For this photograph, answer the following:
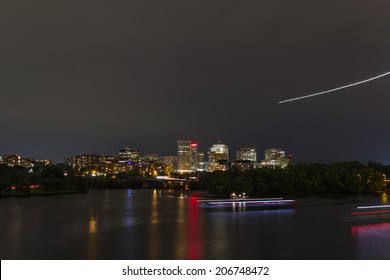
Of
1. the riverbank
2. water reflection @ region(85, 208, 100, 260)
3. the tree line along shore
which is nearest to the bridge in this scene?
the tree line along shore

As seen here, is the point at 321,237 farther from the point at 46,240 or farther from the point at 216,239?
the point at 46,240

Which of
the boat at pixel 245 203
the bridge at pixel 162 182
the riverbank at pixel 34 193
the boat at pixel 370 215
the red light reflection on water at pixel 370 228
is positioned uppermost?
the bridge at pixel 162 182

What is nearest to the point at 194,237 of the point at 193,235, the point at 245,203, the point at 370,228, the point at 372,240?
the point at 193,235

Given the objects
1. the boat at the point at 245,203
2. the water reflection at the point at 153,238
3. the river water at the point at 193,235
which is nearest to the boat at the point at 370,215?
the river water at the point at 193,235

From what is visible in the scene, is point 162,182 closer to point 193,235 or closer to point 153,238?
point 193,235

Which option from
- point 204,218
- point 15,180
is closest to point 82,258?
point 204,218

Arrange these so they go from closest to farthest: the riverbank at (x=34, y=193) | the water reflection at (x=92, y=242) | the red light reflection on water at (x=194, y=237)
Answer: the water reflection at (x=92, y=242) < the red light reflection on water at (x=194, y=237) < the riverbank at (x=34, y=193)

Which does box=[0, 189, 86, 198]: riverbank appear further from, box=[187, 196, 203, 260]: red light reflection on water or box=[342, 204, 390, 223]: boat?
box=[342, 204, 390, 223]: boat

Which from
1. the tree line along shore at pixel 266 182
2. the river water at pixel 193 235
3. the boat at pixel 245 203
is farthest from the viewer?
the tree line along shore at pixel 266 182

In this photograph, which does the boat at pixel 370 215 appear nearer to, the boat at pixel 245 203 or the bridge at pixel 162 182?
the boat at pixel 245 203
